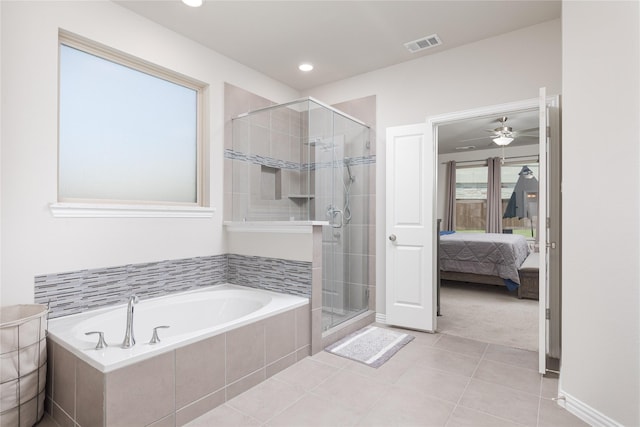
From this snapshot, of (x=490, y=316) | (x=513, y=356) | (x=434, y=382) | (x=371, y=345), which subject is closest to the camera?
(x=434, y=382)

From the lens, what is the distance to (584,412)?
1841mm

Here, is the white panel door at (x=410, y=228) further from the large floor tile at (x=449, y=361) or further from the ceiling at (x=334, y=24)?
the ceiling at (x=334, y=24)

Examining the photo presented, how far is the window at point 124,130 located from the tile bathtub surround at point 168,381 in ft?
3.94

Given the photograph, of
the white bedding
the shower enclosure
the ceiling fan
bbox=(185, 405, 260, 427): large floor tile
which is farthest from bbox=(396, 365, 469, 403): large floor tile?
the ceiling fan

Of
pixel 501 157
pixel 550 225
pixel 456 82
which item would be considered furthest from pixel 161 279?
pixel 501 157

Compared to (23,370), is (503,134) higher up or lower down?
higher up

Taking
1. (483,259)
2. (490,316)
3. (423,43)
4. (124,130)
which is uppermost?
(423,43)

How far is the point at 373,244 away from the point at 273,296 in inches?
51.2

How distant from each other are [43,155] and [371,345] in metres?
2.68

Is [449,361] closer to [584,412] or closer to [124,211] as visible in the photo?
[584,412]

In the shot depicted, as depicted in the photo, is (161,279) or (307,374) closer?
(307,374)

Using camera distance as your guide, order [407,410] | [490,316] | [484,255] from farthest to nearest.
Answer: [484,255] < [490,316] < [407,410]

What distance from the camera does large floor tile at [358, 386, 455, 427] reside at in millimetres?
1835

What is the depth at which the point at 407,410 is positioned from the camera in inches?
76.7
